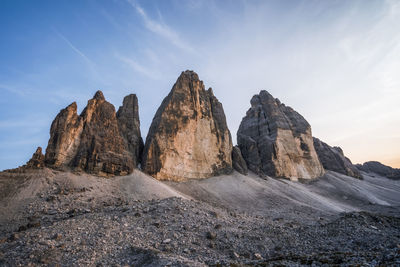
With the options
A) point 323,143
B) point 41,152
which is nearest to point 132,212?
point 41,152

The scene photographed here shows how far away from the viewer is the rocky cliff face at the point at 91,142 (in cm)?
3234

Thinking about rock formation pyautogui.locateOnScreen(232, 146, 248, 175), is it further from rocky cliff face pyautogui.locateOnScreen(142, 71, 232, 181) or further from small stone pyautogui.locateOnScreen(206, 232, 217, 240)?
small stone pyautogui.locateOnScreen(206, 232, 217, 240)

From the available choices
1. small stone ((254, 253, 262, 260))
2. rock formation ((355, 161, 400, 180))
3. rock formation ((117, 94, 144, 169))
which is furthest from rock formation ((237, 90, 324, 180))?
rock formation ((355, 161, 400, 180))

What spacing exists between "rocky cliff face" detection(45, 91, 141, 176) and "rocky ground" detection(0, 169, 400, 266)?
3733mm

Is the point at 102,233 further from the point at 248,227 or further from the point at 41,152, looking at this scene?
the point at 41,152

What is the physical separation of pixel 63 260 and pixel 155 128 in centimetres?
3431

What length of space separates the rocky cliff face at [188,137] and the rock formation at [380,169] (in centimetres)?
9233

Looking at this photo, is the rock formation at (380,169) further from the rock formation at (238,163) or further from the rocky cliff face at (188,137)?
the rocky cliff face at (188,137)

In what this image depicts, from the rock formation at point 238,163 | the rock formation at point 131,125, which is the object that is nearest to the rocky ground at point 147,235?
the rock formation at point 131,125

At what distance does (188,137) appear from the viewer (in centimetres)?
4678

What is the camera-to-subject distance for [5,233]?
1734cm

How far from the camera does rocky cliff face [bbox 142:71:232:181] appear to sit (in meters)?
41.9

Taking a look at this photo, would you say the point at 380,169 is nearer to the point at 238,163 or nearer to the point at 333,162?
the point at 333,162

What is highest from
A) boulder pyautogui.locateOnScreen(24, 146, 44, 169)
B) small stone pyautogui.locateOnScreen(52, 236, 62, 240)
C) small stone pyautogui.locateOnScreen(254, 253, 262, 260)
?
boulder pyautogui.locateOnScreen(24, 146, 44, 169)
